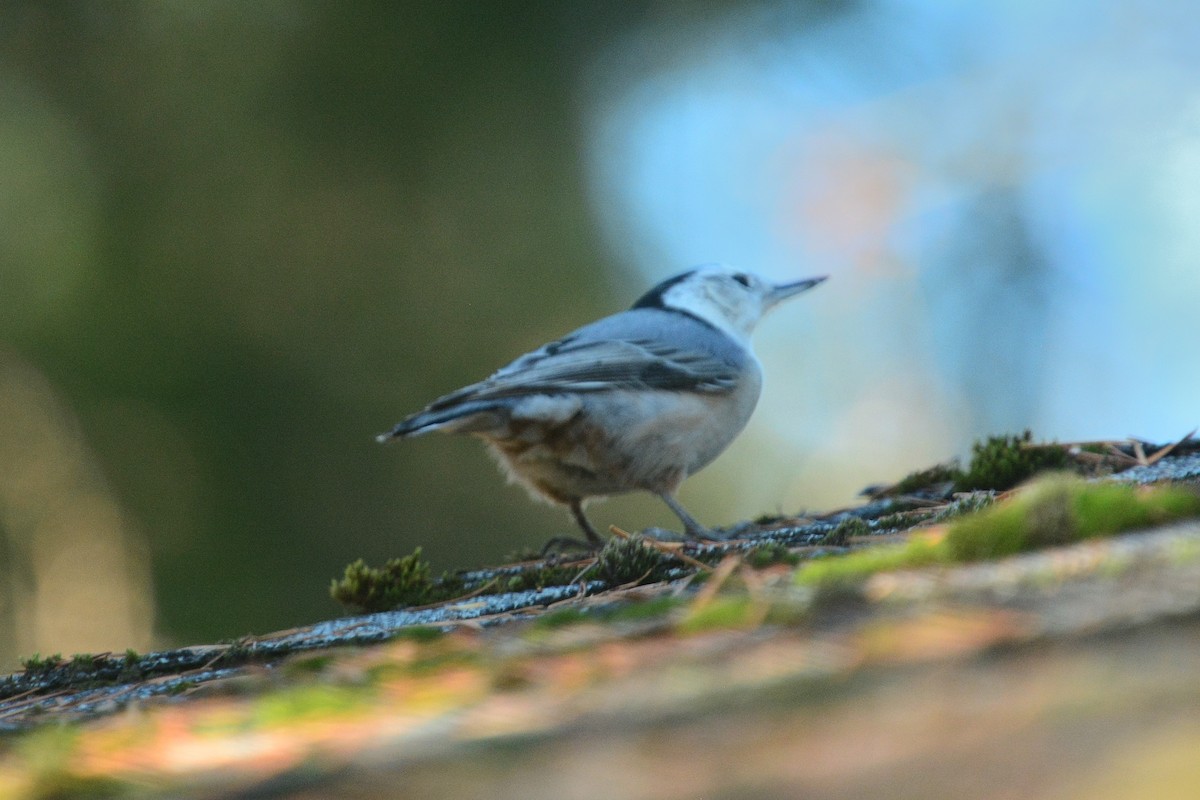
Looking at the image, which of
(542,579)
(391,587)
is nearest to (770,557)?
(542,579)

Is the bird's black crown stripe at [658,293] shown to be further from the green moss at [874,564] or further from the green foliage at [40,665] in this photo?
the green moss at [874,564]

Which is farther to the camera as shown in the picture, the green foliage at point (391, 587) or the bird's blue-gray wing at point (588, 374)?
the bird's blue-gray wing at point (588, 374)

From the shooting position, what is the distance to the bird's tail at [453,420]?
11.8ft

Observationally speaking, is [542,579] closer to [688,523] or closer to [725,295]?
[688,523]

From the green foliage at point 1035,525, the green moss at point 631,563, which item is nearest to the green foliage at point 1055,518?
the green foliage at point 1035,525

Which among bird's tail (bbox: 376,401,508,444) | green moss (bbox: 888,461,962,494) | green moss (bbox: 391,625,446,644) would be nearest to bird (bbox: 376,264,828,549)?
bird's tail (bbox: 376,401,508,444)

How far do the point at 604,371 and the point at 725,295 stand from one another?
1.34 meters

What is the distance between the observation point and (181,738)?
1.04m

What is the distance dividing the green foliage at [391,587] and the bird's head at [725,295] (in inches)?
108

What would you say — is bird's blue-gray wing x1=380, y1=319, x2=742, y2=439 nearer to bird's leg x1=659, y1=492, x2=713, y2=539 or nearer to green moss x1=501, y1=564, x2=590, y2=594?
bird's leg x1=659, y1=492, x2=713, y2=539

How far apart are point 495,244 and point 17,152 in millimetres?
3444

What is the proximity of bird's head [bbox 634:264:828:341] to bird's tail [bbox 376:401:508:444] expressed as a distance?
148cm

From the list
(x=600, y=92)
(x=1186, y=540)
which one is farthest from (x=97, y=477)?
(x=1186, y=540)

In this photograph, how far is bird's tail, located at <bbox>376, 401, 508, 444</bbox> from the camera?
142 inches
